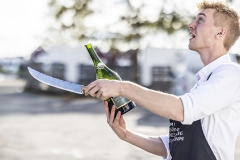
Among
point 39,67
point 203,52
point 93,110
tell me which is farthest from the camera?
point 39,67

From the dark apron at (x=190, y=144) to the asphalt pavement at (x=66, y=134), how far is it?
5.82 meters

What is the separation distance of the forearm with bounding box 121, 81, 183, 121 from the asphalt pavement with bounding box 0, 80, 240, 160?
20.3ft

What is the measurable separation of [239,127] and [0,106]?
53.7 ft

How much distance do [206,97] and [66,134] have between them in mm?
9014

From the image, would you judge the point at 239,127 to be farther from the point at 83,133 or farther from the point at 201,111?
the point at 83,133

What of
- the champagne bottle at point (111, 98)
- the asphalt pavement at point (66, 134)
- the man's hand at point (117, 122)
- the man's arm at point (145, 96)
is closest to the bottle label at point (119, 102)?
the champagne bottle at point (111, 98)

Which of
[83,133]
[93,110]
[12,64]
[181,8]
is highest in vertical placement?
[181,8]

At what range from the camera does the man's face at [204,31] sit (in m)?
2.78

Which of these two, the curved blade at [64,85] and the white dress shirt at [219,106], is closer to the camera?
the white dress shirt at [219,106]

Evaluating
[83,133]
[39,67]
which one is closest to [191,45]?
[83,133]

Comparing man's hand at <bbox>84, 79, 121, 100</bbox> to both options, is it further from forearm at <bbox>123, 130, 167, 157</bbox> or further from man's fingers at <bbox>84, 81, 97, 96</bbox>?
forearm at <bbox>123, 130, 167, 157</bbox>

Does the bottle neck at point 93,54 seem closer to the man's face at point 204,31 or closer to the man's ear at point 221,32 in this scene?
the man's face at point 204,31

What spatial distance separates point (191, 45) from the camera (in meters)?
2.85

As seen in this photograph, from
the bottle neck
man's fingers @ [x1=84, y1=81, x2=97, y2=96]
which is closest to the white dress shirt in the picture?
man's fingers @ [x1=84, y1=81, x2=97, y2=96]
